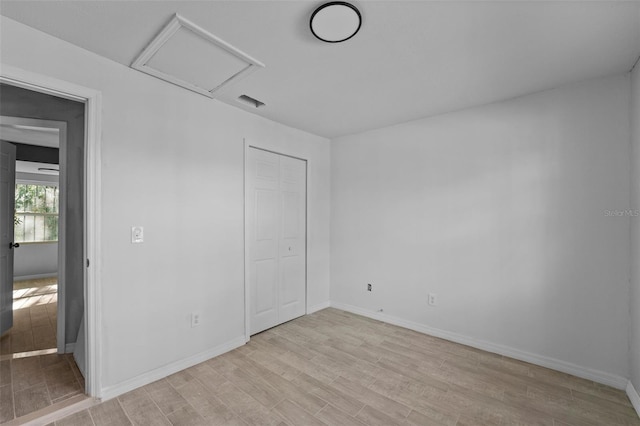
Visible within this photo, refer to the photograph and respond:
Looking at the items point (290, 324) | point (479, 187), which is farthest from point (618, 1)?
point (290, 324)

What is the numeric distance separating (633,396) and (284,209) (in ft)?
11.3

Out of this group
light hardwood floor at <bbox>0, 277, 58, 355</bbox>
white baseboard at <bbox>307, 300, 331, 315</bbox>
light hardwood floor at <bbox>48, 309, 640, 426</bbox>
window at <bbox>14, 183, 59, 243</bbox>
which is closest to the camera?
light hardwood floor at <bbox>48, 309, 640, 426</bbox>

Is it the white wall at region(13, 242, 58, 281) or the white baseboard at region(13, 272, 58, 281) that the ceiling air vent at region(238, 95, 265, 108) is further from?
the white baseboard at region(13, 272, 58, 281)

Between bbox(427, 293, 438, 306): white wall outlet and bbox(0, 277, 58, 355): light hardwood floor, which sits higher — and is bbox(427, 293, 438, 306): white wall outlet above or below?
above

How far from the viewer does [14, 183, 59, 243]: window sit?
5.74 meters

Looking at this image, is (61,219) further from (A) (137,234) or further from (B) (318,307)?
(B) (318,307)

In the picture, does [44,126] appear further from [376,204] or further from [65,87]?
[376,204]

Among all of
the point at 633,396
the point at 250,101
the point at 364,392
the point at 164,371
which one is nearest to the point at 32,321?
Answer: the point at 164,371

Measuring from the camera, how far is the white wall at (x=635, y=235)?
1.98 meters

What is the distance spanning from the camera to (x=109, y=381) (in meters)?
2.03

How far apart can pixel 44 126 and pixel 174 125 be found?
136 centimetres

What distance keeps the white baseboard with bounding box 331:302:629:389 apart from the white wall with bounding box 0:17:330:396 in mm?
1905

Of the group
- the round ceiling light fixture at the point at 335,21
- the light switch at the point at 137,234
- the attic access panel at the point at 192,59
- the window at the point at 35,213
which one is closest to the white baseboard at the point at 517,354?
the light switch at the point at 137,234

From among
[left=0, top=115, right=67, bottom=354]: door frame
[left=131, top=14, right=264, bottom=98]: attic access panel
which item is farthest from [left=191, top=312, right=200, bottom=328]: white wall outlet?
[left=131, top=14, right=264, bottom=98]: attic access panel
